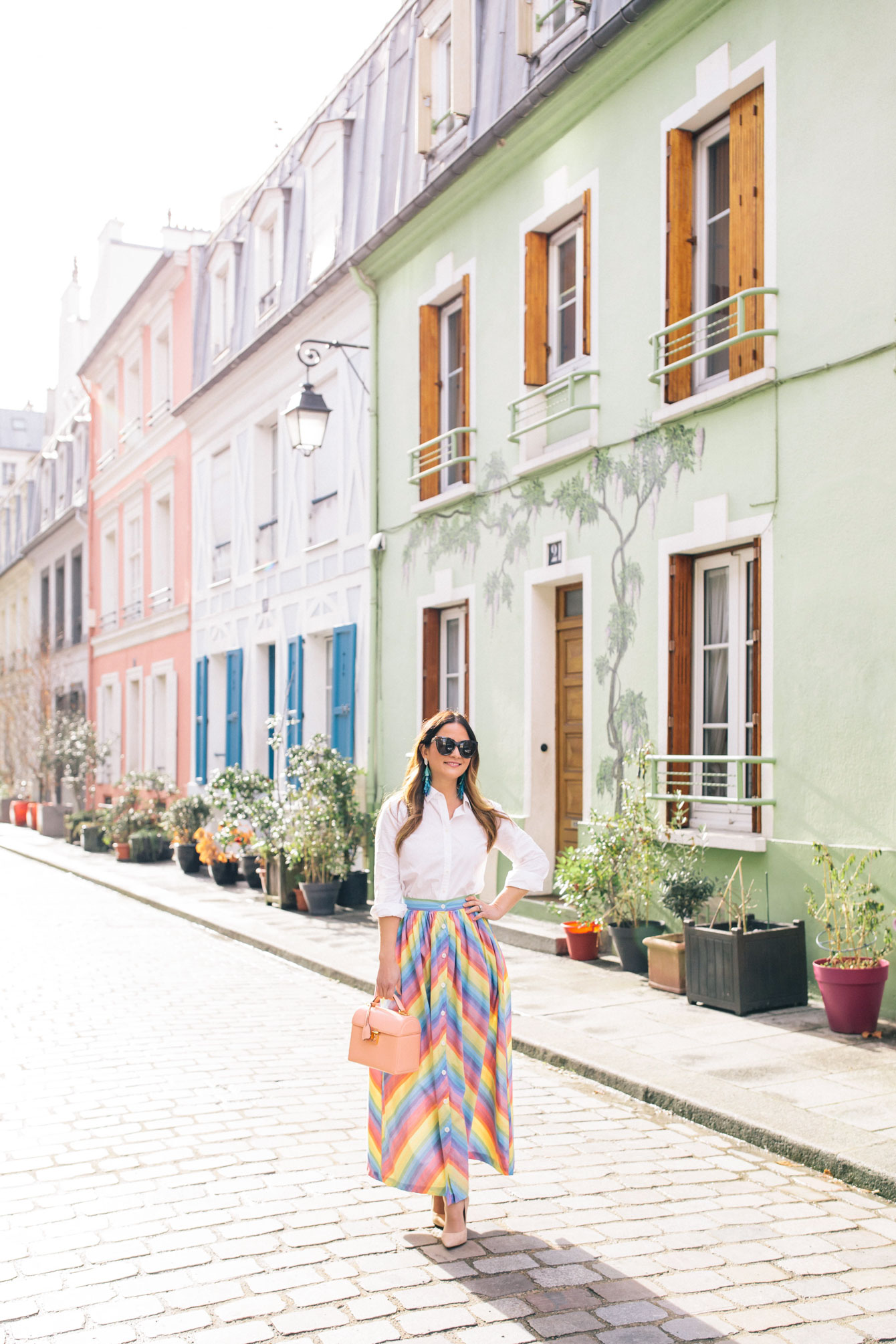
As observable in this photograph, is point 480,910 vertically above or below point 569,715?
below

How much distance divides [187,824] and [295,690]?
2.69 m

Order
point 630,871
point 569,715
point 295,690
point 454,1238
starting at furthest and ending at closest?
point 295,690
point 569,715
point 630,871
point 454,1238

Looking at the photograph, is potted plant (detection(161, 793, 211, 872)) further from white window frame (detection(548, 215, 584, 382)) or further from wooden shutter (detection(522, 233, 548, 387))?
white window frame (detection(548, 215, 584, 382))

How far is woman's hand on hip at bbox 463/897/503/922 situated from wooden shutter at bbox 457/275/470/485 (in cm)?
844

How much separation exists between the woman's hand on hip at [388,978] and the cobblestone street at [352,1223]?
2.63 feet

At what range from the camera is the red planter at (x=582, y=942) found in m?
9.56

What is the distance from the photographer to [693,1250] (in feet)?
13.7

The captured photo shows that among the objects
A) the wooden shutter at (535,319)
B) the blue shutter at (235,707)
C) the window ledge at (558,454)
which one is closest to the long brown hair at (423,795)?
the window ledge at (558,454)

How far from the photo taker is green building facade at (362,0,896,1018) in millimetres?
7719

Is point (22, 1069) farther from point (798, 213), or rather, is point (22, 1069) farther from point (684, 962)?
point (798, 213)

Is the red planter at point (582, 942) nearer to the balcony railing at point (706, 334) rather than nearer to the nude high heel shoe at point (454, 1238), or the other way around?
the balcony railing at point (706, 334)

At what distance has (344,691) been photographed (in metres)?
15.0

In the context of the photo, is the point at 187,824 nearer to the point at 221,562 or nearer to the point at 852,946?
the point at 221,562

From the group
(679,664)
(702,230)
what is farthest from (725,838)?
(702,230)
